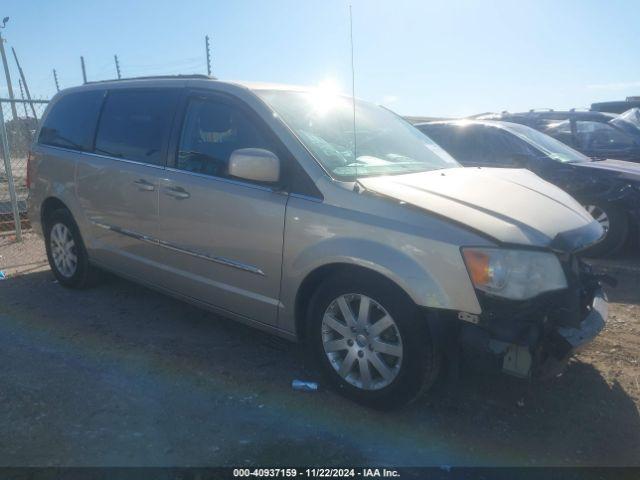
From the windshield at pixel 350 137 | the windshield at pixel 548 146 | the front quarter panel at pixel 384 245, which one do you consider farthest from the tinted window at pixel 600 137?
the front quarter panel at pixel 384 245

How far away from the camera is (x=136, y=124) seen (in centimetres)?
421

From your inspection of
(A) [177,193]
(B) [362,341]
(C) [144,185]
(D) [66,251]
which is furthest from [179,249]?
(D) [66,251]

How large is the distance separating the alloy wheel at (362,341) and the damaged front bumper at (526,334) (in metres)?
0.41

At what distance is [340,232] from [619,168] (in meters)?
4.65

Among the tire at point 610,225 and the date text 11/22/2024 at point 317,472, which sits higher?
the tire at point 610,225

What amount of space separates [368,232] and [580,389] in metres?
1.73

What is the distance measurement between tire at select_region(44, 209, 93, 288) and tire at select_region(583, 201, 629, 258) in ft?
17.3

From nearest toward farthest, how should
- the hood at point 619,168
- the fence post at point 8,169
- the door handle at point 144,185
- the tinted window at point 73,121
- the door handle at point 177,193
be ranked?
the door handle at point 177,193, the door handle at point 144,185, the tinted window at point 73,121, the hood at point 619,168, the fence post at point 8,169

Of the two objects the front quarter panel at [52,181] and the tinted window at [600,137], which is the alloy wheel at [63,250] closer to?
the front quarter panel at [52,181]

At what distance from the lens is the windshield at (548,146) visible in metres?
6.37

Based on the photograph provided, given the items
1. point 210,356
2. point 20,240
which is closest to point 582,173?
point 210,356

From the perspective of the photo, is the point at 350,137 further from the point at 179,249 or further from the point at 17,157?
the point at 17,157

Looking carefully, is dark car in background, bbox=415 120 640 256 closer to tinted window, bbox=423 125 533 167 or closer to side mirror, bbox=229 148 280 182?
tinted window, bbox=423 125 533 167

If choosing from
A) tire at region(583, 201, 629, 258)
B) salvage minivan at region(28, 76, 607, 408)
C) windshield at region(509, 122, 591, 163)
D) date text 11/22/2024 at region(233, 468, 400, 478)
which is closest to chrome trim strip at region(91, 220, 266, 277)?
salvage minivan at region(28, 76, 607, 408)
